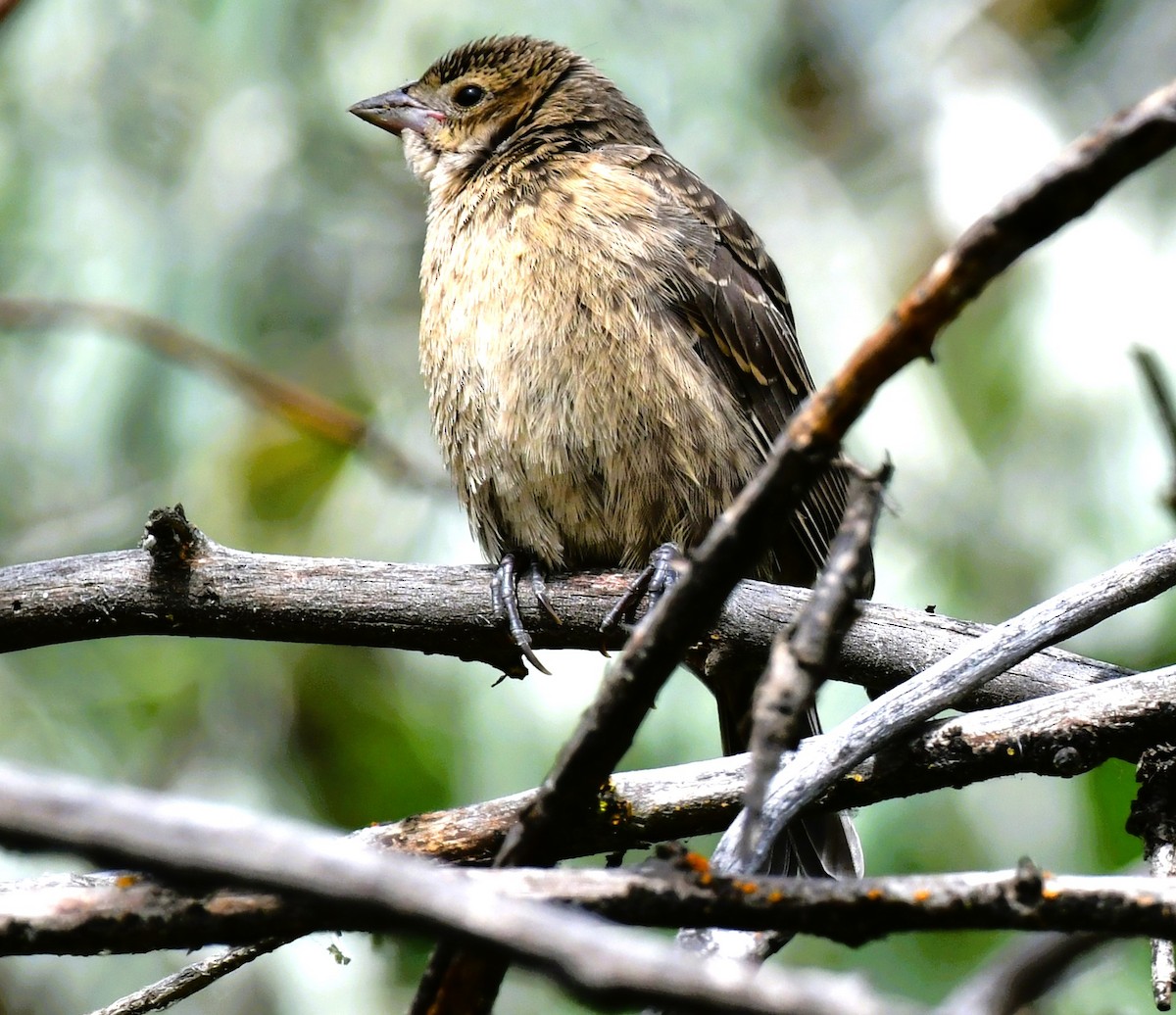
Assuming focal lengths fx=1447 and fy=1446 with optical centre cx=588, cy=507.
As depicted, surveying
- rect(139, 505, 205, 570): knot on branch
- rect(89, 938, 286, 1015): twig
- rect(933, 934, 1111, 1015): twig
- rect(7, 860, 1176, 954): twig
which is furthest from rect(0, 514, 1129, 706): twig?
rect(933, 934, 1111, 1015): twig

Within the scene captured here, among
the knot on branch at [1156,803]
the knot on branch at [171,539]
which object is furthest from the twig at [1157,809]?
the knot on branch at [171,539]

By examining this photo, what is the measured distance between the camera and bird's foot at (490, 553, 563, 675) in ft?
9.86

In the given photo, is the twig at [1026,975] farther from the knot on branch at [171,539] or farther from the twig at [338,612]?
the knot on branch at [171,539]

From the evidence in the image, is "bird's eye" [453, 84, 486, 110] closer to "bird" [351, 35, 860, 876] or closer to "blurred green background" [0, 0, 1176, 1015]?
"bird" [351, 35, 860, 876]

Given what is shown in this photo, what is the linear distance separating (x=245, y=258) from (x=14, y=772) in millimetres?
4344

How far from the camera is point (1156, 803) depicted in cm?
238

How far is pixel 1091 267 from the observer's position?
4.91 metres

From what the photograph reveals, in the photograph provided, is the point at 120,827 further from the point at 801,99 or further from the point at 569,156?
the point at 801,99

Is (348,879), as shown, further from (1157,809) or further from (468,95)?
(468,95)

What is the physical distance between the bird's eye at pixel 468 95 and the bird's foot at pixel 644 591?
6.10 ft

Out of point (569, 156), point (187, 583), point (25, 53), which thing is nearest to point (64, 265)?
point (25, 53)

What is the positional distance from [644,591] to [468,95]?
6.71ft

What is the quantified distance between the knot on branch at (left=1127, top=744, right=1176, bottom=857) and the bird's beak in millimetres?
3064

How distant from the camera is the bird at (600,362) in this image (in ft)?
11.9
